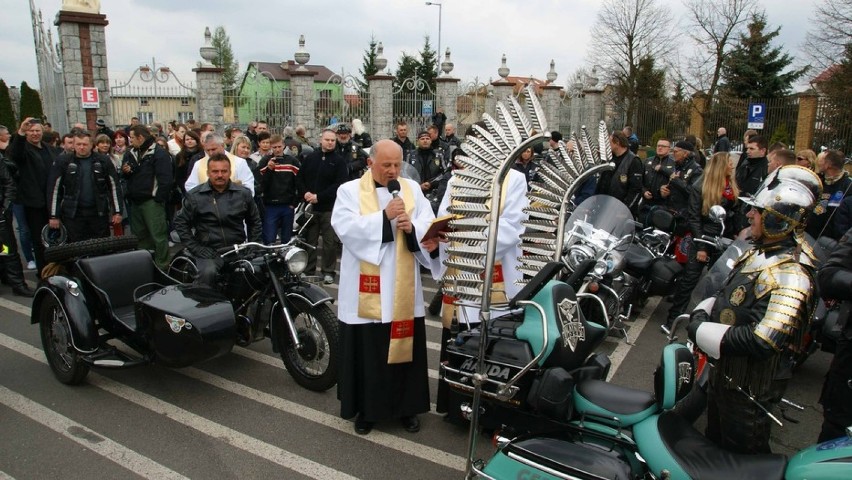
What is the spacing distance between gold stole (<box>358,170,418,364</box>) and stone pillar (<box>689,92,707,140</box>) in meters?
25.3

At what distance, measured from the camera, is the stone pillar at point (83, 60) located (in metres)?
12.7

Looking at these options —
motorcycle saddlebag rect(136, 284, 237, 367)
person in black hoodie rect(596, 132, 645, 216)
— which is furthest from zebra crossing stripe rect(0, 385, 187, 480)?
person in black hoodie rect(596, 132, 645, 216)

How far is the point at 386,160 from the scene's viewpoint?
360cm

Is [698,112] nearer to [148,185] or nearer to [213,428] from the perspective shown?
[148,185]

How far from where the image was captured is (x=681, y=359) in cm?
247

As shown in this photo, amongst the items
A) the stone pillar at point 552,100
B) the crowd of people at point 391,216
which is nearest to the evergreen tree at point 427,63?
the stone pillar at point 552,100

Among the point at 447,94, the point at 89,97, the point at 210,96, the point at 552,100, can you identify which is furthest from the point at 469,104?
the point at 89,97

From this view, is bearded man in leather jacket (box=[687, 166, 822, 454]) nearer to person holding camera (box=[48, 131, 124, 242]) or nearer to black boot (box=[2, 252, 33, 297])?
person holding camera (box=[48, 131, 124, 242])

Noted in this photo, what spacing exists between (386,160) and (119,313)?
2555 mm

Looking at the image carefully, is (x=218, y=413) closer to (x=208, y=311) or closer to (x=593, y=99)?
(x=208, y=311)

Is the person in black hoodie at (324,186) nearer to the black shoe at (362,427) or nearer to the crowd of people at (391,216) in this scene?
the crowd of people at (391,216)

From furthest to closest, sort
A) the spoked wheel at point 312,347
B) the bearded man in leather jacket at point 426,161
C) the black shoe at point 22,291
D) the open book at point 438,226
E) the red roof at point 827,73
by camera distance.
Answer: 1. the red roof at point 827,73
2. the bearded man in leather jacket at point 426,161
3. the black shoe at point 22,291
4. the spoked wheel at point 312,347
5. the open book at point 438,226

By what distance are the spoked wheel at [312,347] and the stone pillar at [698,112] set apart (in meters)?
25.2

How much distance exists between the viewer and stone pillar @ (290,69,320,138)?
53.4ft
